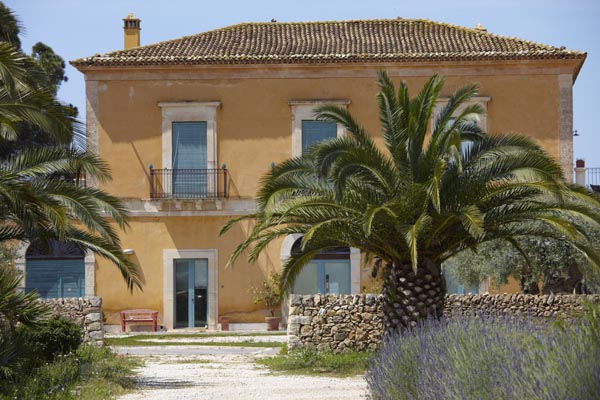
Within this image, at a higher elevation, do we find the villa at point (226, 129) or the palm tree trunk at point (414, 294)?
the villa at point (226, 129)

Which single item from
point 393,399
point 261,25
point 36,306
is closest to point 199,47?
point 261,25

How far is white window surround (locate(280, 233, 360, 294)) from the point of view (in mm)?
31438

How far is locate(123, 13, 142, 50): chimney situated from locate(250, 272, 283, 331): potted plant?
28.4 feet

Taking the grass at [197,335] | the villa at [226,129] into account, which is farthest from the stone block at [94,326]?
the villa at [226,129]

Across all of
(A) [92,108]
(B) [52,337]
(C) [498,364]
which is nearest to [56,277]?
(A) [92,108]

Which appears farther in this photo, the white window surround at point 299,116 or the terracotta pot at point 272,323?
the white window surround at point 299,116

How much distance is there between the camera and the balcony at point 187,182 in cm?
3178

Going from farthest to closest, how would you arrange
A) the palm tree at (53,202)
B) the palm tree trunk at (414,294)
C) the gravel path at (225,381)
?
the palm tree trunk at (414,294)
the gravel path at (225,381)
the palm tree at (53,202)

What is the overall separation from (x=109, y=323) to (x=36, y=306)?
1710 centimetres

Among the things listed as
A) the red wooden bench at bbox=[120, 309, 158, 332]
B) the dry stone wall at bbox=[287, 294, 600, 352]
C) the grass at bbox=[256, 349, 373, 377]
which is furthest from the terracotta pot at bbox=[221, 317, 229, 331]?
the grass at bbox=[256, 349, 373, 377]

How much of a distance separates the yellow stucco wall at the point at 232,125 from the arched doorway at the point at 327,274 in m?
0.66

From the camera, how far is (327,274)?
32.0 m

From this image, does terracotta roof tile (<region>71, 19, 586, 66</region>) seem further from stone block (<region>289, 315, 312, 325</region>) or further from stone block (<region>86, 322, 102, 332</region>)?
stone block (<region>289, 315, 312, 325</region>)

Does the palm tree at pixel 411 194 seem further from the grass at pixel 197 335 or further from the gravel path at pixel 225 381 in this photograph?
the grass at pixel 197 335
